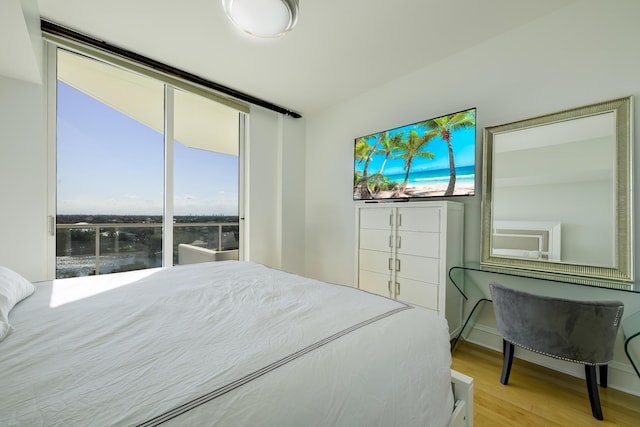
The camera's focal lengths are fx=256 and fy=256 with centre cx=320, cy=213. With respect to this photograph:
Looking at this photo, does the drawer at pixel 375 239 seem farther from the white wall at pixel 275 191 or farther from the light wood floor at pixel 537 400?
the white wall at pixel 275 191

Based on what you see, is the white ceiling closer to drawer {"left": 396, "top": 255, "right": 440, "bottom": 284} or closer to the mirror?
the mirror

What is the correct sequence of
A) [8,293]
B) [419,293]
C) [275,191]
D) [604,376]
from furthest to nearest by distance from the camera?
[275,191]
[419,293]
[604,376]
[8,293]

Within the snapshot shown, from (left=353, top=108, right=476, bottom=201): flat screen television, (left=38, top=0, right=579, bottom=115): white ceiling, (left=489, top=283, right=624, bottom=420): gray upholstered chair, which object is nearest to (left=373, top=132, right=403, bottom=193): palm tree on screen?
(left=353, top=108, right=476, bottom=201): flat screen television

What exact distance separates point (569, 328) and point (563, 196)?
0.97m

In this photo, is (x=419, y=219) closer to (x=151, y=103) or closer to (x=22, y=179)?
(x=151, y=103)

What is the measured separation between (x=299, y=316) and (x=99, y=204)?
8.62 ft

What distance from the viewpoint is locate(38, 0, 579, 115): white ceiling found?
1925 millimetres

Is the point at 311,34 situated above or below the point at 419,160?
above

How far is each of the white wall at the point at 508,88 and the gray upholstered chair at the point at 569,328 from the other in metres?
0.50

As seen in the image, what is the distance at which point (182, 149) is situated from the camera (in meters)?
3.06

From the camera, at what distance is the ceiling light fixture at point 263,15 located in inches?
60.5

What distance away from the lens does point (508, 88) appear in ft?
7.23

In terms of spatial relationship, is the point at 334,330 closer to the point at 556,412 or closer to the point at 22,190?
the point at 556,412

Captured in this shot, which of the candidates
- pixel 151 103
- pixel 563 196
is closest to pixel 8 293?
pixel 151 103
